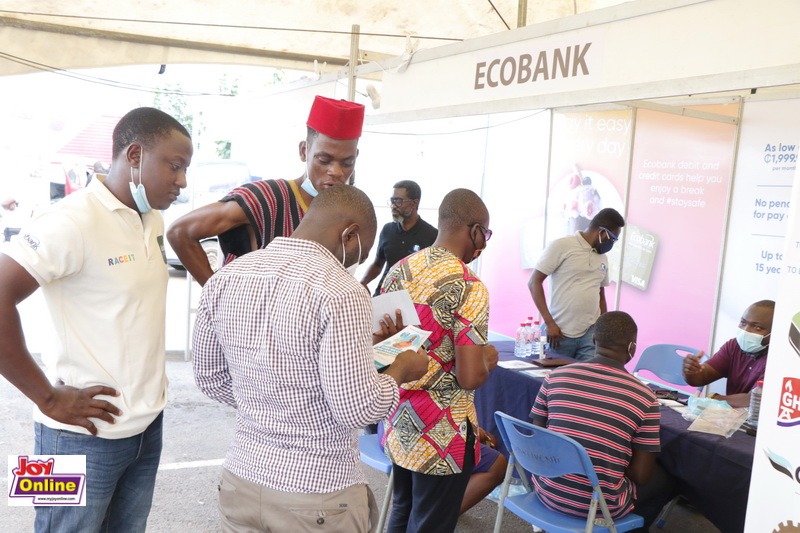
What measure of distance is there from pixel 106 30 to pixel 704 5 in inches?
177

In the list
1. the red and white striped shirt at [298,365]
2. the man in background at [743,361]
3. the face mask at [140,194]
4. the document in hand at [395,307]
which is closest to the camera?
the red and white striped shirt at [298,365]

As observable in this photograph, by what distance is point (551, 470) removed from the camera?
2.75 meters

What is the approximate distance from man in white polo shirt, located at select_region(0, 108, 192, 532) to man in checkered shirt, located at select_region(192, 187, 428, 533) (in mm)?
322

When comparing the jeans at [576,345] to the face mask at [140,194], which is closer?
the face mask at [140,194]

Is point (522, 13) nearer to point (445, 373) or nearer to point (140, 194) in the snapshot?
point (445, 373)

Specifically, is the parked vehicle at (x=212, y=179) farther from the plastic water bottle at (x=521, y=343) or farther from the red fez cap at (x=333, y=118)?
the red fez cap at (x=333, y=118)

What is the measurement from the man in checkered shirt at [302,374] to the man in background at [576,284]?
3.48m

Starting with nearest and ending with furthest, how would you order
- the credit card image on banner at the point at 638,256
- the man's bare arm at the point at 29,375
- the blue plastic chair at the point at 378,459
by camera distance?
the man's bare arm at the point at 29,375
the blue plastic chair at the point at 378,459
the credit card image on banner at the point at 638,256

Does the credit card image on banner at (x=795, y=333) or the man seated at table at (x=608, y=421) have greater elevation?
the credit card image on banner at (x=795, y=333)

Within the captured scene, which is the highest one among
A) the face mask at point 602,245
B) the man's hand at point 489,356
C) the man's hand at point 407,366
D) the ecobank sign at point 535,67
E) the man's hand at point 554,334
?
the ecobank sign at point 535,67

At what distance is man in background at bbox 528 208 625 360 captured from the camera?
4875mm

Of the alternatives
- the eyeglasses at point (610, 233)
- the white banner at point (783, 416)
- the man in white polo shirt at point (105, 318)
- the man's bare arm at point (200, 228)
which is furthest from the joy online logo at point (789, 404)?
the eyeglasses at point (610, 233)

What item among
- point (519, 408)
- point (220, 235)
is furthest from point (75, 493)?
point (519, 408)

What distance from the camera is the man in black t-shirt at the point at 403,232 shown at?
5395 mm
